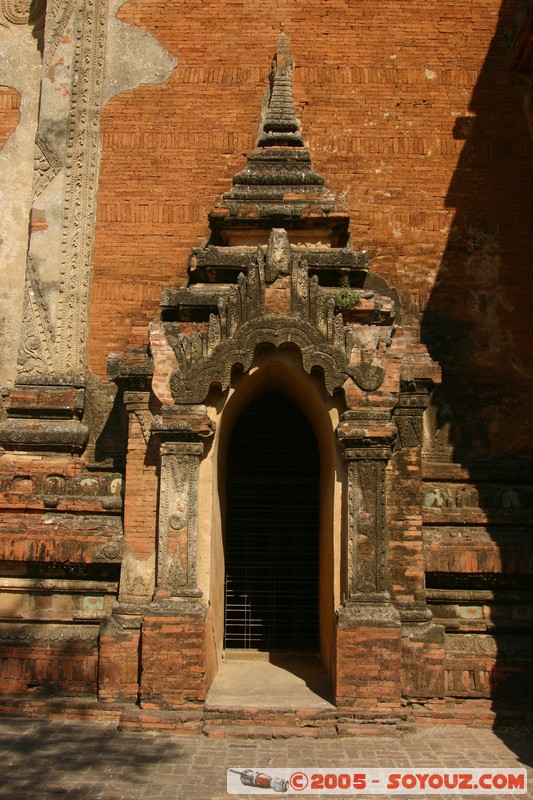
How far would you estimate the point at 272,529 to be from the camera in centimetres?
1052

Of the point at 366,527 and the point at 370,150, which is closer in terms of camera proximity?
the point at 366,527

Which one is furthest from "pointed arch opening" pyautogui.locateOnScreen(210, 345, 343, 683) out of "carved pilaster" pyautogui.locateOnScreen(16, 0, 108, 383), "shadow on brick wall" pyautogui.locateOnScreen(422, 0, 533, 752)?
"carved pilaster" pyautogui.locateOnScreen(16, 0, 108, 383)

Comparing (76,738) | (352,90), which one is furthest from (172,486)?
(352,90)

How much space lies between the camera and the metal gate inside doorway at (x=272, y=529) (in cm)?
1034

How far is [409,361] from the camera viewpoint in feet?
30.3

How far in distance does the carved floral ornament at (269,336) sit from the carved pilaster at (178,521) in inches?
24.2

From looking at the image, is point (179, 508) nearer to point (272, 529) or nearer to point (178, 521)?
point (178, 521)

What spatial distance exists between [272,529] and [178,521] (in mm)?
2364

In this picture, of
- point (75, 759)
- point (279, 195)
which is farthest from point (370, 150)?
point (75, 759)

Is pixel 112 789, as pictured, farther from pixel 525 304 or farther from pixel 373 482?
pixel 525 304

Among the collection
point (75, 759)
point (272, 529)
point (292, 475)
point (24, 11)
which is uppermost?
point (24, 11)

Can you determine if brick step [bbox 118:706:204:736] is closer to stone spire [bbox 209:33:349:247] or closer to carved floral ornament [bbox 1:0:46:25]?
stone spire [bbox 209:33:349:247]

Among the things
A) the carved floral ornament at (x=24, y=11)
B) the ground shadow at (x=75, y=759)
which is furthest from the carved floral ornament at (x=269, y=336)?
the carved floral ornament at (x=24, y=11)

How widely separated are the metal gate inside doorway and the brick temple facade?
33 millimetres
